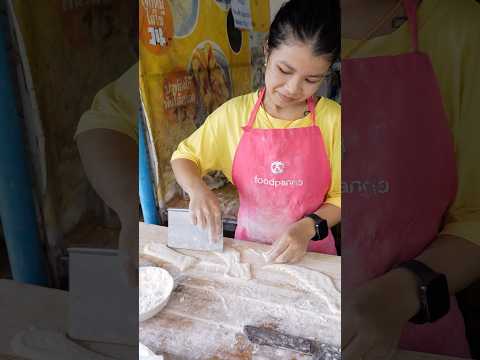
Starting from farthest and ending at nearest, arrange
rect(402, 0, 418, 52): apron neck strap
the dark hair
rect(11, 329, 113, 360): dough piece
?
rect(11, 329, 113, 360): dough piece
rect(402, 0, 418, 52): apron neck strap
the dark hair

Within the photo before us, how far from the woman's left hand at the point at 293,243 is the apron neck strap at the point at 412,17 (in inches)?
11.8

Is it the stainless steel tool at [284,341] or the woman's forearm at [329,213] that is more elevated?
the woman's forearm at [329,213]

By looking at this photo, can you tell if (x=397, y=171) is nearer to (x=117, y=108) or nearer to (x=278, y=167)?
(x=278, y=167)

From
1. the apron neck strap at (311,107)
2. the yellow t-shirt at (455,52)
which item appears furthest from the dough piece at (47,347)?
the yellow t-shirt at (455,52)

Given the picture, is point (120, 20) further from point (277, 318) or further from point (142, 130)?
point (277, 318)

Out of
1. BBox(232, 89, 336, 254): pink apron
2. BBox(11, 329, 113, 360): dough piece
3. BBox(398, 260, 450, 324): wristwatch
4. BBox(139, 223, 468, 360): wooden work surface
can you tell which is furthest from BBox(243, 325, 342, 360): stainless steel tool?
BBox(11, 329, 113, 360): dough piece

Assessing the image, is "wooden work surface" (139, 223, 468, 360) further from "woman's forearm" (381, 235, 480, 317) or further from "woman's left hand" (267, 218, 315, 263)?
"woman's forearm" (381, 235, 480, 317)

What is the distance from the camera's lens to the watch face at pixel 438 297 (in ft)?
1.94

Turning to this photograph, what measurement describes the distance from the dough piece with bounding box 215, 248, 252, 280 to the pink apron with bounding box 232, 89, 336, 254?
0.03 metres

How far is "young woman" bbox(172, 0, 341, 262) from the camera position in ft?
1.32

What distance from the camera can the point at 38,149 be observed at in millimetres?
717

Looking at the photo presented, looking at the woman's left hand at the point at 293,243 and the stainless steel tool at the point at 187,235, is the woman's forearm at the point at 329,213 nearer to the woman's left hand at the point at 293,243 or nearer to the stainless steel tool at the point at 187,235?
the woman's left hand at the point at 293,243

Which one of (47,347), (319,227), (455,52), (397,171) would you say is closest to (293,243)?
(319,227)

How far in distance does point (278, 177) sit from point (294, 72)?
0.11 meters
